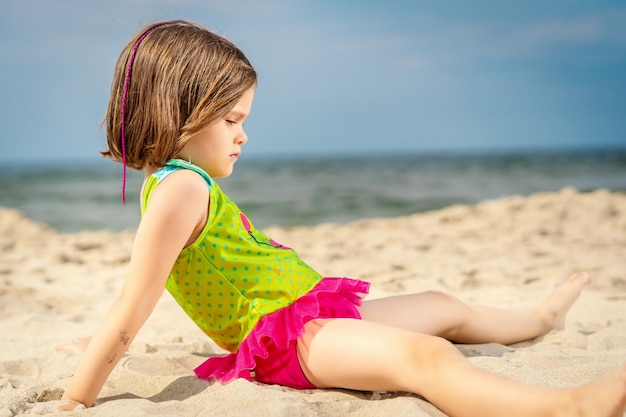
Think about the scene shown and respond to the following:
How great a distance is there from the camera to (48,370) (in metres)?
2.42

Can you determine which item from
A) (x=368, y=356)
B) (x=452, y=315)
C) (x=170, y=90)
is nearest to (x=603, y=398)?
(x=368, y=356)

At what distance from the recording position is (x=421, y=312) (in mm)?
2414

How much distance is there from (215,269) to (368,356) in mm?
532

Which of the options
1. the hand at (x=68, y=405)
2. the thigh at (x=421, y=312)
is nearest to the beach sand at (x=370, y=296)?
the hand at (x=68, y=405)

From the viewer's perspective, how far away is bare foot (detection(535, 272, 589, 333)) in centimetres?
279

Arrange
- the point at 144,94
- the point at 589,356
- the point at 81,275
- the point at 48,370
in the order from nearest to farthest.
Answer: the point at 144,94
the point at 589,356
the point at 48,370
the point at 81,275

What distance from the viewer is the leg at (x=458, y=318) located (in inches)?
93.0

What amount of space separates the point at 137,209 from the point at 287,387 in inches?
419

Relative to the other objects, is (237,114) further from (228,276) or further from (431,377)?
(431,377)

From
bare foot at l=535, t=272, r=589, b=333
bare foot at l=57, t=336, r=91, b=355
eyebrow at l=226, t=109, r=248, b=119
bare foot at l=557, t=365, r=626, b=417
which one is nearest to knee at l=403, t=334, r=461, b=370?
bare foot at l=557, t=365, r=626, b=417

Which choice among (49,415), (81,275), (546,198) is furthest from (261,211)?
(49,415)

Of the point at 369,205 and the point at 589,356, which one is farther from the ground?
the point at 589,356

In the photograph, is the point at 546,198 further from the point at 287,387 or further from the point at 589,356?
the point at 287,387

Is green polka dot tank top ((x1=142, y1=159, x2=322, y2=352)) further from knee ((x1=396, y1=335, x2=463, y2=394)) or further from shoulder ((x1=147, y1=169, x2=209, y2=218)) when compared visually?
knee ((x1=396, y1=335, x2=463, y2=394))
